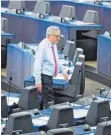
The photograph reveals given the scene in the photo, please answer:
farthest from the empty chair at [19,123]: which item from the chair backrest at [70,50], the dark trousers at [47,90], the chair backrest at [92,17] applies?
the chair backrest at [92,17]

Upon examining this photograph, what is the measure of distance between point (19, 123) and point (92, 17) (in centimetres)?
962

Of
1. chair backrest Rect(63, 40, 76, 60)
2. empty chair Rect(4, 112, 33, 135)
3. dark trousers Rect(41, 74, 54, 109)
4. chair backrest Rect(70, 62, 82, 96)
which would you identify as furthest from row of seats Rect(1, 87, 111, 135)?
chair backrest Rect(63, 40, 76, 60)

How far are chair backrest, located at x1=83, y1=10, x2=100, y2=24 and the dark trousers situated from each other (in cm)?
672

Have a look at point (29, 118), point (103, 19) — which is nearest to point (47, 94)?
point (29, 118)

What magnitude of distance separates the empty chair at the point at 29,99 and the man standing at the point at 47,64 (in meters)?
0.23

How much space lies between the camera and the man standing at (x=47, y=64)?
37.7 ft

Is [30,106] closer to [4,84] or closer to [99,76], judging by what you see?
[4,84]

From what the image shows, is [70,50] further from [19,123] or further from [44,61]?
[19,123]

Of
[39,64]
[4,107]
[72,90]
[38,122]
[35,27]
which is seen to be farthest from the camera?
[35,27]

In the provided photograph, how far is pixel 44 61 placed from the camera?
1169 cm

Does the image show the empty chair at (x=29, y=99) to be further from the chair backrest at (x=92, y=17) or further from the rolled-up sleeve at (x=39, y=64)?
the chair backrest at (x=92, y=17)

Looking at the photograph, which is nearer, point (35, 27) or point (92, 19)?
point (35, 27)

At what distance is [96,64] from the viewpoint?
707 inches

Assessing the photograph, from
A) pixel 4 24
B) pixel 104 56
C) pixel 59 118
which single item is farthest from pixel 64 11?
pixel 59 118
